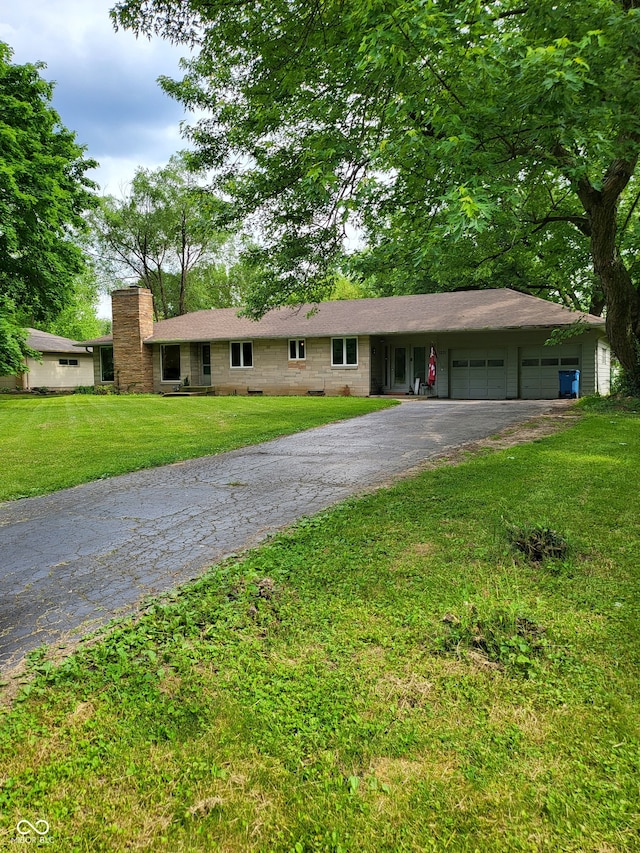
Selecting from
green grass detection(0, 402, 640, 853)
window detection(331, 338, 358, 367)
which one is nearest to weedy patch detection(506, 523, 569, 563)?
green grass detection(0, 402, 640, 853)

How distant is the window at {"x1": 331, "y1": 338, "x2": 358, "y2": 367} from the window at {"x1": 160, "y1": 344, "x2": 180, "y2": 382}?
8.75m

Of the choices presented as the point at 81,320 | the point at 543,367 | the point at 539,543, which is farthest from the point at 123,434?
the point at 81,320

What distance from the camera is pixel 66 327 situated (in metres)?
51.0

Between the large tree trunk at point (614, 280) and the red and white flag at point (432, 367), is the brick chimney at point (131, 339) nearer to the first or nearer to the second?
the red and white flag at point (432, 367)

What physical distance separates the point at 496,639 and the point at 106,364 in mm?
28775

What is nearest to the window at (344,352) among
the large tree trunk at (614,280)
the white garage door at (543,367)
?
the white garage door at (543,367)

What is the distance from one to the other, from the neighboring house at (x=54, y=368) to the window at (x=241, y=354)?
11.9 metres

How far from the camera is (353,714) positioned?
2.16 m

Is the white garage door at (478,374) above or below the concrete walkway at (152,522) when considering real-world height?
above

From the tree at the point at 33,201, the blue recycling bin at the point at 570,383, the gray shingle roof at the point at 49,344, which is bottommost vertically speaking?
the blue recycling bin at the point at 570,383

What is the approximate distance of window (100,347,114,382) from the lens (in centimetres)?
2809

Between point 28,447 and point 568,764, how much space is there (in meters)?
9.68

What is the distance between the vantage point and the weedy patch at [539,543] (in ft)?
11.8

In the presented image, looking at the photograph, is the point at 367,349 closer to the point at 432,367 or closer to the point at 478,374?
the point at 432,367
